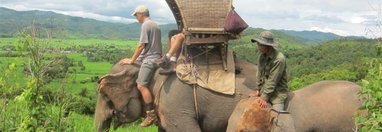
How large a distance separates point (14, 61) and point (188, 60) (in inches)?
97.9

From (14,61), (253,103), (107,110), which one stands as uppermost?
(14,61)

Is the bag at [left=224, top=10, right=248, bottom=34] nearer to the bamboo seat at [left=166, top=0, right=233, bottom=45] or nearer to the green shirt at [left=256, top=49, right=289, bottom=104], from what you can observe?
the bamboo seat at [left=166, top=0, right=233, bottom=45]

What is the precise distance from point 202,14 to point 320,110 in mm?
2226

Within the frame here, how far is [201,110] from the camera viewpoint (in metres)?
7.75

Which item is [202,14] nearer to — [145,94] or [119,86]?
[145,94]

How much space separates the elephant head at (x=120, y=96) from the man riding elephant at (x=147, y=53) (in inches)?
10.6

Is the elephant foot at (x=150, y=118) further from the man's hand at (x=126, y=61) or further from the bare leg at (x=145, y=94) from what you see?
the man's hand at (x=126, y=61)

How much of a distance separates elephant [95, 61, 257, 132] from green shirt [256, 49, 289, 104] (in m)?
0.79

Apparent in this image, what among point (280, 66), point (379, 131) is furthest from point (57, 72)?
point (379, 131)

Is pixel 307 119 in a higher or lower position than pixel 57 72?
lower

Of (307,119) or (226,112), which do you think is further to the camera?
(226,112)

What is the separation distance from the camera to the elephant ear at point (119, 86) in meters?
8.24

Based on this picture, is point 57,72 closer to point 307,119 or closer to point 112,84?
point 112,84

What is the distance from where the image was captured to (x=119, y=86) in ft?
27.1
